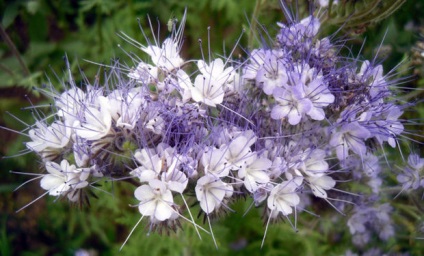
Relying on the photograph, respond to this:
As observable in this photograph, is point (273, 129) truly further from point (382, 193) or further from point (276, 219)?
point (382, 193)

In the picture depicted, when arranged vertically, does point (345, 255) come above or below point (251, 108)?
below

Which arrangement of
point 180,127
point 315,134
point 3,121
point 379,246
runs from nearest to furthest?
point 180,127, point 315,134, point 379,246, point 3,121

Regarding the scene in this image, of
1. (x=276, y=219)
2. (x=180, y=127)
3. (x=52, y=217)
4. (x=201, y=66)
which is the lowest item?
(x=52, y=217)

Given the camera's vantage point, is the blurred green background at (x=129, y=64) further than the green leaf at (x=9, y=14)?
No

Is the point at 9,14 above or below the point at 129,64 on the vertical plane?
above

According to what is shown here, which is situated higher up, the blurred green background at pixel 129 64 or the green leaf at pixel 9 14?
the green leaf at pixel 9 14

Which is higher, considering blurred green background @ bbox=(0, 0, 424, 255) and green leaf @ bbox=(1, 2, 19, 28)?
green leaf @ bbox=(1, 2, 19, 28)

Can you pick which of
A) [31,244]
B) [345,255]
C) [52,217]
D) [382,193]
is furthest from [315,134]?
[31,244]

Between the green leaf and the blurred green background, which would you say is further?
the green leaf
